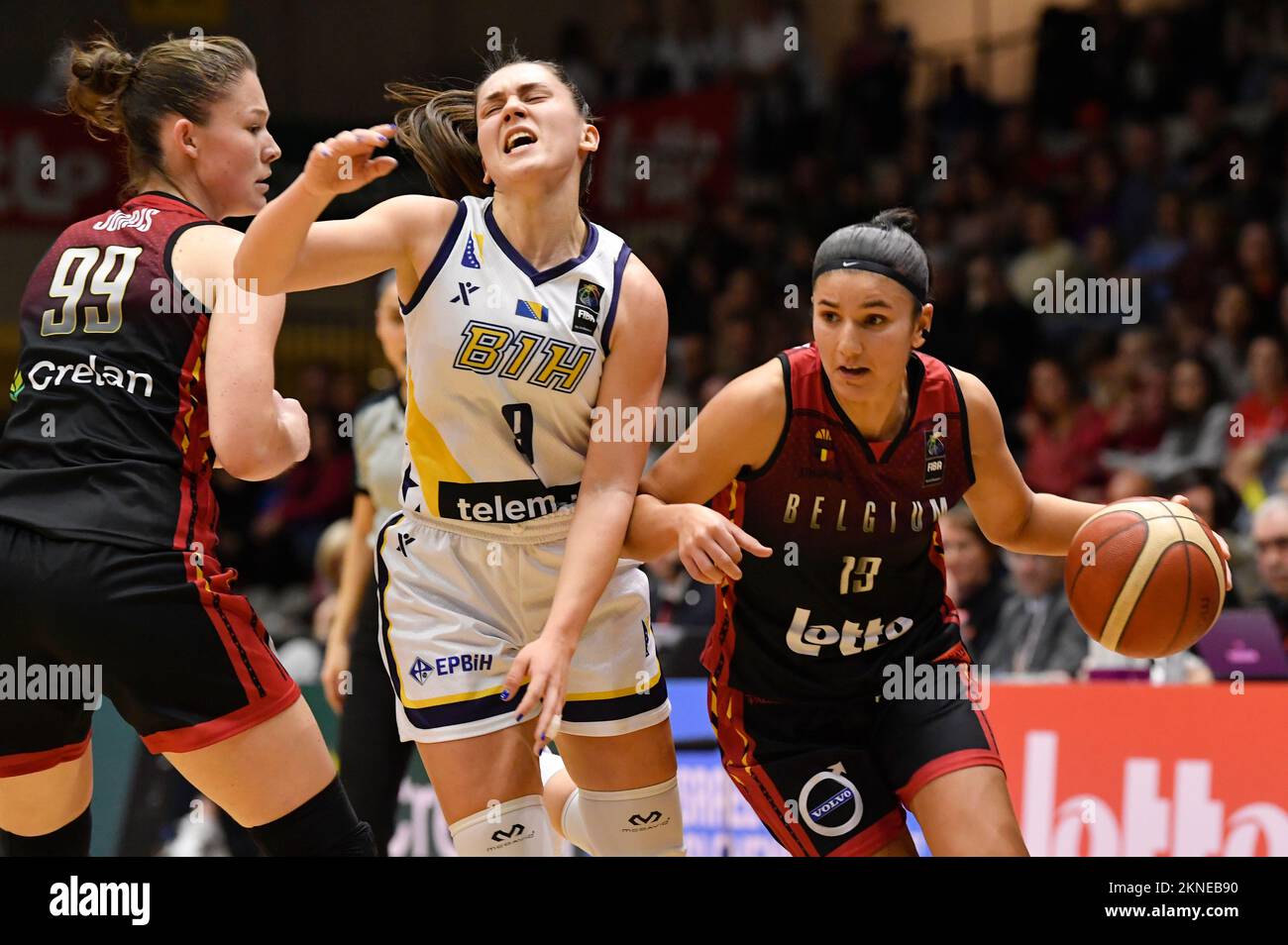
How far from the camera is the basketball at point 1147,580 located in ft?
13.0

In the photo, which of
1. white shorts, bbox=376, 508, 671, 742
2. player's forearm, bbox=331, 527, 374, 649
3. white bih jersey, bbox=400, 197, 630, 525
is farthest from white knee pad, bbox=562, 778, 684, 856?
player's forearm, bbox=331, 527, 374, 649

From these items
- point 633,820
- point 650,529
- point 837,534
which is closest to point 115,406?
point 650,529

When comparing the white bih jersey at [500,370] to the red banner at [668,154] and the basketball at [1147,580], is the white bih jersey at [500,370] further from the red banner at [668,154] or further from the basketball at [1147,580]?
the red banner at [668,154]

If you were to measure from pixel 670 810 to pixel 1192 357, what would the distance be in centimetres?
615

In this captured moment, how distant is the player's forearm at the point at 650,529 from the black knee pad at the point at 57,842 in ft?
4.68

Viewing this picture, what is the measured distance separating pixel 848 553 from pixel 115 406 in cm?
175

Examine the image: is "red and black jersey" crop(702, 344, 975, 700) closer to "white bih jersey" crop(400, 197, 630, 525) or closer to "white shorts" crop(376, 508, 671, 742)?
"white shorts" crop(376, 508, 671, 742)

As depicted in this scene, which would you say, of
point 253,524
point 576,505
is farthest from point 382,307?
point 253,524

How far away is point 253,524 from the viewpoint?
1250cm

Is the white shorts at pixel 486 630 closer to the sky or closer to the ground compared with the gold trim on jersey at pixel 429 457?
closer to the ground

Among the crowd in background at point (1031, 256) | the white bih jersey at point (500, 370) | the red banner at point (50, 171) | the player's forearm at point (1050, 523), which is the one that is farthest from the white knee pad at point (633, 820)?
the red banner at point (50, 171)

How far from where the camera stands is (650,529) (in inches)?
147

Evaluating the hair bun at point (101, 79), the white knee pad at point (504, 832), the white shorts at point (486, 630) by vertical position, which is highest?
the hair bun at point (101, 79)
